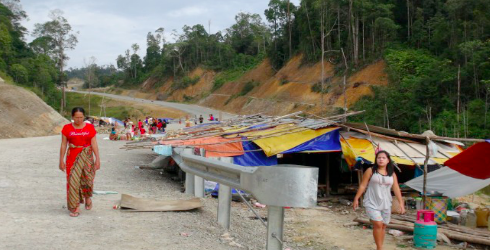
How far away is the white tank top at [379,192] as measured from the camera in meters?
5.81

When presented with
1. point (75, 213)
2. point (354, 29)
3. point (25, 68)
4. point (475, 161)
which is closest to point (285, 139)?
point (475, 161)

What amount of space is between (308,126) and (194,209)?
628 cm

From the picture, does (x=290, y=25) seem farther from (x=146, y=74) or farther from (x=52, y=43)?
(x=146, y=74)

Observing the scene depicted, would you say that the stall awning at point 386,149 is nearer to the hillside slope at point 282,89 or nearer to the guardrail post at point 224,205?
the guardrail post at point 224,205

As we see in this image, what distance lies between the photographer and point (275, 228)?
12.3ft

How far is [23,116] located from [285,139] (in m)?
24.2

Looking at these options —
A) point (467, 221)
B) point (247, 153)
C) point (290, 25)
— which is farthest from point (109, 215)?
point (290, 25)

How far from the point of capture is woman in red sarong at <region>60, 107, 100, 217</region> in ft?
19.3

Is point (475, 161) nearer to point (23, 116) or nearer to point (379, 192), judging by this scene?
point (379, 192)

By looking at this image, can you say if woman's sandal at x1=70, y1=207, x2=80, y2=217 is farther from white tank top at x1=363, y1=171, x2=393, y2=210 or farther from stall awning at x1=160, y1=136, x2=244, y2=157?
stall awning at x1=160, y1=136, x2=244, y2=157

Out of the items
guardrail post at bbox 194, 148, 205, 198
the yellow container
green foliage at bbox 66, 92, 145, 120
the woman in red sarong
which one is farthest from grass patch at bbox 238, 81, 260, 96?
the woman in red sarong

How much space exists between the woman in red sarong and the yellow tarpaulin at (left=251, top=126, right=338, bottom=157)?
6143 millimetres

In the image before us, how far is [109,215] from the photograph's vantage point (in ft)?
19.8

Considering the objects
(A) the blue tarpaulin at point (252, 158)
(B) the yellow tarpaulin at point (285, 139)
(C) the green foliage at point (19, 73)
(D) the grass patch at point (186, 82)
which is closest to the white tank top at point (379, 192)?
(B) the yellow tarpaulin at point (285, 139)
